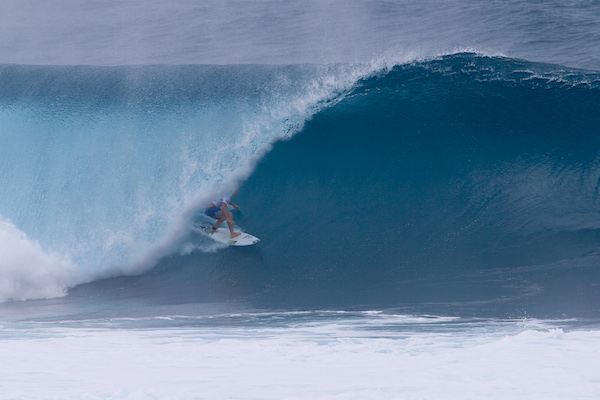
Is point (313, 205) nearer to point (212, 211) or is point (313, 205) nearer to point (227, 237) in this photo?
point (227, 237)

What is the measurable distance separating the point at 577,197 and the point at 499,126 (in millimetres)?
1961

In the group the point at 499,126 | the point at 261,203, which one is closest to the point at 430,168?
the point at 499,126

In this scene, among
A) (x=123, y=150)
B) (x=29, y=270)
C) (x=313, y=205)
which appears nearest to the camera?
(x=29, y=270)

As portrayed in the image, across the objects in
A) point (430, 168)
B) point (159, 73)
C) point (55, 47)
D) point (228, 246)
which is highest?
point (55, 47)

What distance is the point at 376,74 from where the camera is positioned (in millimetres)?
10141

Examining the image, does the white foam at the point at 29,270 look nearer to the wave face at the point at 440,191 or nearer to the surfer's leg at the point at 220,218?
the surfer's leg at the point at 220,218

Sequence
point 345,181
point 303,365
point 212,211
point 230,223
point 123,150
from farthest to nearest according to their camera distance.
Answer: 1. point 123,150
2. point 345,181
3. point 212,211
4. point 230,223
5. point 303,365

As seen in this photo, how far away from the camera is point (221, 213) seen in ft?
27.2

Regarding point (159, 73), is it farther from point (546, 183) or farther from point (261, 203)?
point (546, 183)

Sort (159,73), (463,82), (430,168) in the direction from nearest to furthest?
(430,168) → (463,82) → (159,73)

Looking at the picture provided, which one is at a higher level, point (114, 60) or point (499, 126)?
point (114, 60)

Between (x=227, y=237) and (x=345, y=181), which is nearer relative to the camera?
(x=227, y=237)

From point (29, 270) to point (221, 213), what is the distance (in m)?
3.11

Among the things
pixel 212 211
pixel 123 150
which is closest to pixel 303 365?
pixel 212 211
